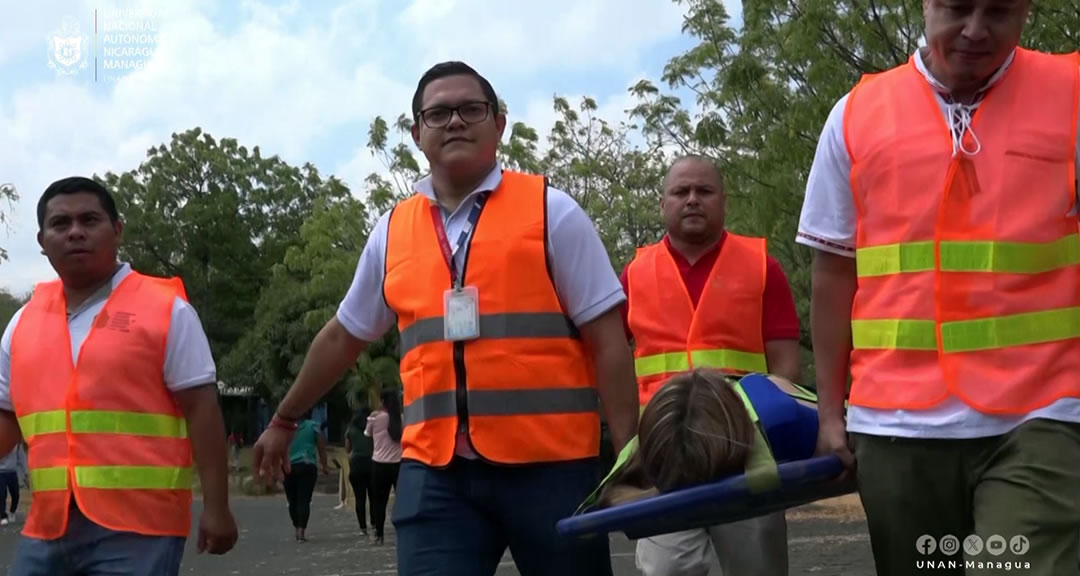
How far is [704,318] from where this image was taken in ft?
21.8

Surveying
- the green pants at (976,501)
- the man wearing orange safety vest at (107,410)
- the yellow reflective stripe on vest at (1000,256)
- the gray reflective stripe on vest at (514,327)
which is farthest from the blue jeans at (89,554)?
the yellow reflective stripe on vest at (1000,256)

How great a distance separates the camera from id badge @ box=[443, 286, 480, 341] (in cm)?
460

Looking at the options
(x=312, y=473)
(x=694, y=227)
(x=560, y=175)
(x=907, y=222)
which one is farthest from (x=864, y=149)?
(x=560, y=175)

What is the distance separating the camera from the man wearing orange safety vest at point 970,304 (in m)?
3.60

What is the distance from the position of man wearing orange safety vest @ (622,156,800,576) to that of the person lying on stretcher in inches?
81.7

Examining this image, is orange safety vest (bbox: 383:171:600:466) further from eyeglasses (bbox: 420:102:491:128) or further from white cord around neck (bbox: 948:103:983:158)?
white cord around neck (bbox: 948:103:983:158)

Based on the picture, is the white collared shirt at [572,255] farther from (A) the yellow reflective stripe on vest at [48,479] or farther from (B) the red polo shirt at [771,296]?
(B) the red polo shirt at [771,296]

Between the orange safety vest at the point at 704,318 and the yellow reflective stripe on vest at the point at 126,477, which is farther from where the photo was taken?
the orange safety vest at the point at 704,318

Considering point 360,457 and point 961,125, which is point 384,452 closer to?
point 360,457

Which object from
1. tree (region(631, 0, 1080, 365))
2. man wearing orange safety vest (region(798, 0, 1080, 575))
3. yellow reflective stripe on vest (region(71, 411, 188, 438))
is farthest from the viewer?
tree (region(631, 0, 1080, 365))

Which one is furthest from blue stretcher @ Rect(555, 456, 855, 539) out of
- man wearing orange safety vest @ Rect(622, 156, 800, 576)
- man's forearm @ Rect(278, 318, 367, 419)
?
man wearing orange safety vest @ Rect(622, 156, 800, 576)

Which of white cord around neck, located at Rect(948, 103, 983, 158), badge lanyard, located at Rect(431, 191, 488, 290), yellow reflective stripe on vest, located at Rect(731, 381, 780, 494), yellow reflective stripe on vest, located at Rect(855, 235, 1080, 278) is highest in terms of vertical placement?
white cord around neck, located at Rect(948, 103, 983, 158)

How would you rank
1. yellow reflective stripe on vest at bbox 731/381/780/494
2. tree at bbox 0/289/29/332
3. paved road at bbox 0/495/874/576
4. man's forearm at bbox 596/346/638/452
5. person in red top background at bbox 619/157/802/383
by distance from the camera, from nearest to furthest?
yellow reflective stripe on vest at bbox 731/381/780/494 → man's forearm at bbox 596/346/638/452 → person in red top background at bbox 619/157/802/383 → paved road at bbox 0/495/874/576 → tree at bbox 0/289/29/332

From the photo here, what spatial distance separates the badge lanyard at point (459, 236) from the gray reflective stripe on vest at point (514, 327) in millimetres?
143
